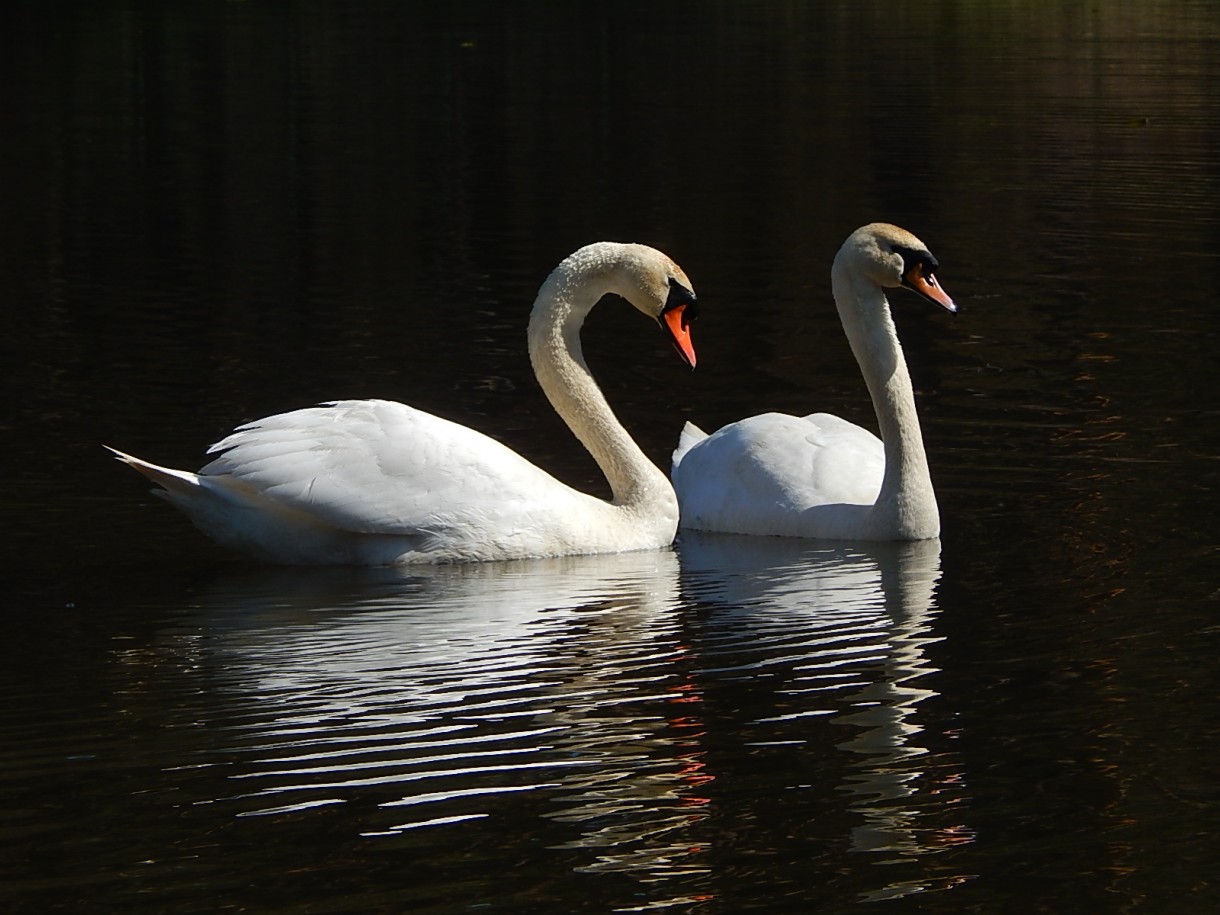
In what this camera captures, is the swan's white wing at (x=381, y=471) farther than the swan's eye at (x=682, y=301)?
No

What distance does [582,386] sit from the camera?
10.0 meters

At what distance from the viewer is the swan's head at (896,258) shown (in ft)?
32.5

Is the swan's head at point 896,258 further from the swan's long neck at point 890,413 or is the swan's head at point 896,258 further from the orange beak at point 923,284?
the swan's long neck at point 890,413

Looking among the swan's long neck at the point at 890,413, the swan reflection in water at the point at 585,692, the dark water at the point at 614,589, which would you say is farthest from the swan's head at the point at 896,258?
the swan reflection in water at the point at 585,692

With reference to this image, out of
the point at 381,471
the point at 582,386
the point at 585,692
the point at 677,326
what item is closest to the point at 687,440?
the point at 582,386

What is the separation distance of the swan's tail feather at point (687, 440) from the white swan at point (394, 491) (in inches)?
53.3

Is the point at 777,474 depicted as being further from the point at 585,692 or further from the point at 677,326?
the point at 585,692

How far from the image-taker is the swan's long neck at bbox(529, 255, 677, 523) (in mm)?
9820

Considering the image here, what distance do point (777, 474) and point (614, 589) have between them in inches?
57.3

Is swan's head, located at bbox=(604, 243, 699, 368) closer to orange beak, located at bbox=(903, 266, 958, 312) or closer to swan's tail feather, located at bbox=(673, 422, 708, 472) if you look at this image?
orange beak, located at bbox=(903, 266, 958, 312)

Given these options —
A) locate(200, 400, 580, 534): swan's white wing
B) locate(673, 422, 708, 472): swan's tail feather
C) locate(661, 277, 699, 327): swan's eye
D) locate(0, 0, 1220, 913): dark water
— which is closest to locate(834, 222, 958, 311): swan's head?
locate(661, 277, 699, 327): swan's eye

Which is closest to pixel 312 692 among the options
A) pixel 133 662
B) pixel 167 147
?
pixel 133 662

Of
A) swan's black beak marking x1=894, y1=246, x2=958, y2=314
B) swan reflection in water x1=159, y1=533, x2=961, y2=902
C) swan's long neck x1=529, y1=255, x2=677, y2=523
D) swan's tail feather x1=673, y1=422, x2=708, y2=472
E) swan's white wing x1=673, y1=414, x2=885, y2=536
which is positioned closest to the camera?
swan reflection in water x1=159, y1=533, x2=961, y2=902

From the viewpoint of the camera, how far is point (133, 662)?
303 inches
